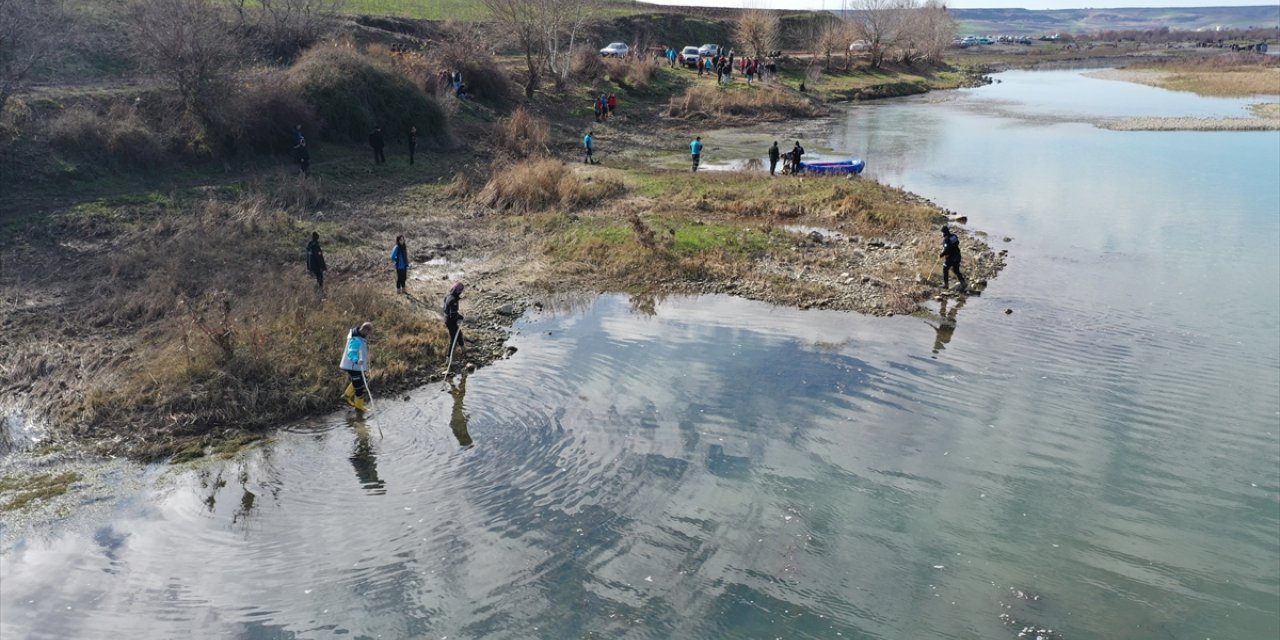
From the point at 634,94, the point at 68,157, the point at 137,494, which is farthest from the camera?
the point at 634,94

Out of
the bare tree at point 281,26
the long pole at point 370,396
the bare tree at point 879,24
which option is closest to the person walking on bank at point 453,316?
the long pole at point 370,396

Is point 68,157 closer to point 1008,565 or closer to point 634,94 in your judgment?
point 1008,565

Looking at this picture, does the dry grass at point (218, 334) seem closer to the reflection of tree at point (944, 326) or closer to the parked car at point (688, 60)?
the reflection of tree at point (944, 326)

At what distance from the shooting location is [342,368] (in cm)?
1309

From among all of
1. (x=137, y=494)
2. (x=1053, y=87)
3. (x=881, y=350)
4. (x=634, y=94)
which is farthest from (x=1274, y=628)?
(x=1053, y=87)

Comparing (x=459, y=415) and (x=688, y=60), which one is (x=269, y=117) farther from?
(x=688, y=60)

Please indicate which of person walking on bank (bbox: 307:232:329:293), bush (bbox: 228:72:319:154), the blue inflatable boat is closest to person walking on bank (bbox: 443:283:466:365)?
person walking on bank (bbox: 307:232:329:293)

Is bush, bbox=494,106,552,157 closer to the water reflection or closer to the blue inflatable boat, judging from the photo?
the blue inflatable boat

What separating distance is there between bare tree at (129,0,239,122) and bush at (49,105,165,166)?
6.77 ft

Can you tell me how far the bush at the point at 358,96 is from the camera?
2945 centimetres

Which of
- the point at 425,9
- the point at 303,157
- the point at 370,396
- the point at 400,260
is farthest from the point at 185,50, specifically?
the point at 425,9

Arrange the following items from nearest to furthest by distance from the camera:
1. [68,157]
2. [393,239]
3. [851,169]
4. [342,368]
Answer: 1. [342,368]
2. [393,239]
3. [68,157]
4. [851,169]

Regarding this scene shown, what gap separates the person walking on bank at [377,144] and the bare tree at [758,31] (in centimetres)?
3664

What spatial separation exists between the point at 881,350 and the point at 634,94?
112 ft
